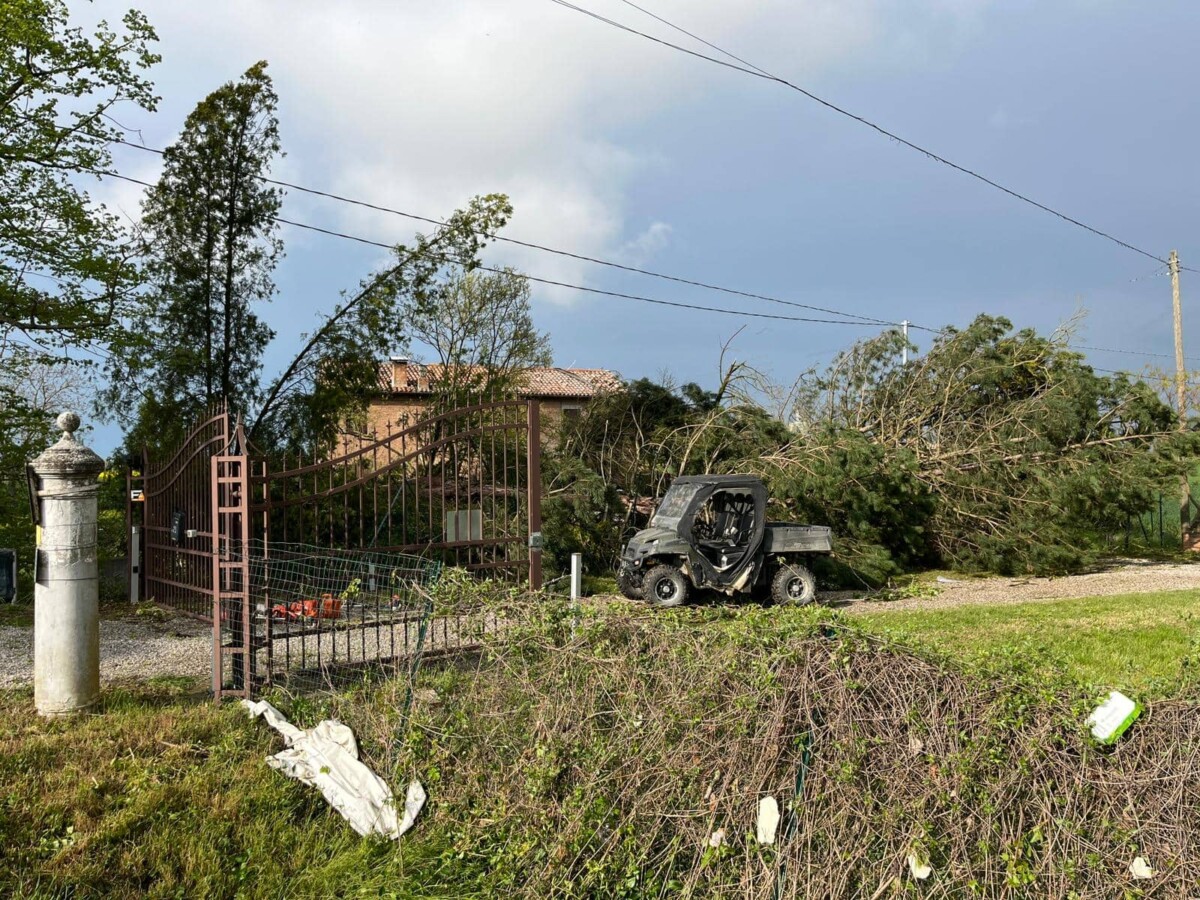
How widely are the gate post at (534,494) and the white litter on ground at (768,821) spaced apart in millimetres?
4022

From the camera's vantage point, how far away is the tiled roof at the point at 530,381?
15688mm

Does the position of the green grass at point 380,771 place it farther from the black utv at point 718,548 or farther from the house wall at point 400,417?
the black utv at point 718,548

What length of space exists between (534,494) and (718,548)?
4.64 metres

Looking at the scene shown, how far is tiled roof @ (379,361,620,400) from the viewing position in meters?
15.7

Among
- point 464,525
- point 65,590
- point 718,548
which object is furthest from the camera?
point 718,548

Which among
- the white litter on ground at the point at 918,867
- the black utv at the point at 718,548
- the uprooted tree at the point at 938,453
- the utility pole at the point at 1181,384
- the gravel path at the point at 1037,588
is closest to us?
the white litter on ground at the point at 918,867

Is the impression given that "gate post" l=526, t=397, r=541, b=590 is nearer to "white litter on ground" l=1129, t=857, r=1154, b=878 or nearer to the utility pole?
"white litter on ground" l=1129, t=857, r=1154, b=878

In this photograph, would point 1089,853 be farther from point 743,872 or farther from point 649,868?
point 649,868

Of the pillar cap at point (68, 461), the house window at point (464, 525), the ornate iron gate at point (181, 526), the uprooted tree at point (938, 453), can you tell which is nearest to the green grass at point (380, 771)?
the pillar cap at point (68, 461)

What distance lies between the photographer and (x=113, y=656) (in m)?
7.52

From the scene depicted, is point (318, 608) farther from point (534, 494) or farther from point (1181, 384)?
point (1181, 384)

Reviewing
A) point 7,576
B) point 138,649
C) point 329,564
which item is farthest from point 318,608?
point 7,576

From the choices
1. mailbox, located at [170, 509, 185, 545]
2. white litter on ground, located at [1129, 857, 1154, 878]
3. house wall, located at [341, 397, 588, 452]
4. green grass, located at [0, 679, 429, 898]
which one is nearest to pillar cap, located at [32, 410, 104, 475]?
green grass, located at [0, 679, 429, 898]

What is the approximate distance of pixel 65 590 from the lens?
17.1 ft
